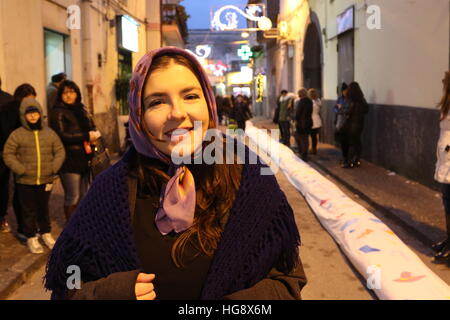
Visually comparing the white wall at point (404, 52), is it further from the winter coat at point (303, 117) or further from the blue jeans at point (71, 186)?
the blue jeans at point (71, 186)

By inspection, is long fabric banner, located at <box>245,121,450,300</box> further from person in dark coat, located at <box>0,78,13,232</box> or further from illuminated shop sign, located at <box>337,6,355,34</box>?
illuminated shop sign, located at <box>337,6,355,34</box>

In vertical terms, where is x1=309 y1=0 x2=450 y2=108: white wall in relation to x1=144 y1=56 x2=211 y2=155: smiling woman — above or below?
above

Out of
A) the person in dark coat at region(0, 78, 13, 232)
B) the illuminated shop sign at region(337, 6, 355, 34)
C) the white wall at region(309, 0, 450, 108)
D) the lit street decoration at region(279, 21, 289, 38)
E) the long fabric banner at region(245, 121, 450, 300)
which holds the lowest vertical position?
the long fabric banner at region(245, 121, 450, 300)

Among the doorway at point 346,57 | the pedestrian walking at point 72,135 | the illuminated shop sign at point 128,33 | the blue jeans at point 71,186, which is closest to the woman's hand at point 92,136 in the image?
the pedestrian walking at point 72,135

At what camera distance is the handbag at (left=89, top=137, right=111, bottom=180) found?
666 cm

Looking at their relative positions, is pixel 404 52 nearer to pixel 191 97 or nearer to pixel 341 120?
pixel 341 120

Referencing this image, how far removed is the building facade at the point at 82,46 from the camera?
9.25 meters

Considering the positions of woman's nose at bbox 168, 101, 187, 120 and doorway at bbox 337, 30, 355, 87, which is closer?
woman's nose at bbox 168, 101, 187, 120

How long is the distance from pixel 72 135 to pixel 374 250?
11.8 feet

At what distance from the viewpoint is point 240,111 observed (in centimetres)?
2112

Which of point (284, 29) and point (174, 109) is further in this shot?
point (284, 29)

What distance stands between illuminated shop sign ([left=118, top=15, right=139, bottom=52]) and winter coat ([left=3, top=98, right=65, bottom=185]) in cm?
1234

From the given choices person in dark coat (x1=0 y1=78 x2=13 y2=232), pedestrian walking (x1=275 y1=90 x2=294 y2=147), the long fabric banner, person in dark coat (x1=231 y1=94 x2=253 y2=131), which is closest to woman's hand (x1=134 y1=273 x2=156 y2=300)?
the long fabric banner

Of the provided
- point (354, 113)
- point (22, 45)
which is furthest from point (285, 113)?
point (22, 45)
